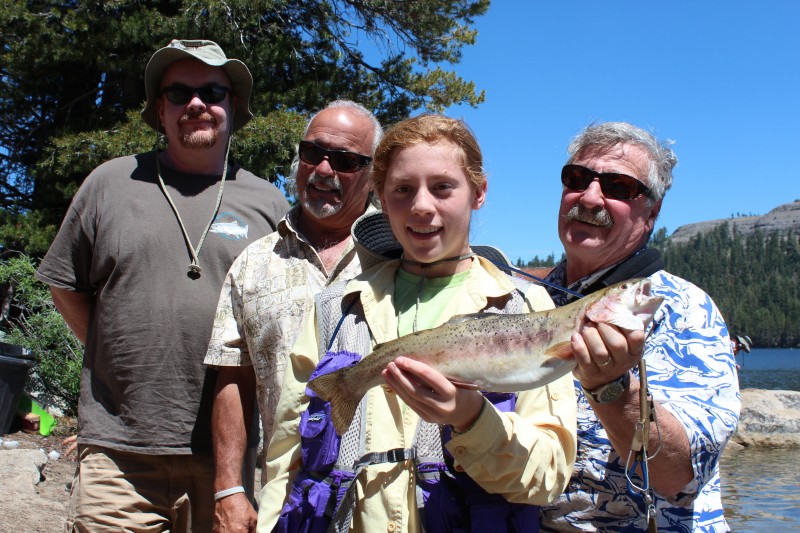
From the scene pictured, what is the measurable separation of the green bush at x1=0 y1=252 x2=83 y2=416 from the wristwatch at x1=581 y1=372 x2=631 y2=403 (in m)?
9.16

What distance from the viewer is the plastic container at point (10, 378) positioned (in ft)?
27.1

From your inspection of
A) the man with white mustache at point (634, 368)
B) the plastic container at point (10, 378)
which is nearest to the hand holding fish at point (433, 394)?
the man with white mustache at point (634, 368)

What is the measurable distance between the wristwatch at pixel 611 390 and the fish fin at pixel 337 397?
31.8 inches

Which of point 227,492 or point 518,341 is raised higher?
point 518,341

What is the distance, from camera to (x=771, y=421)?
2092cm

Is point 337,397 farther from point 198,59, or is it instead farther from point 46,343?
point 46,343

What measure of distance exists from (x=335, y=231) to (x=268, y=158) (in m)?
8.24

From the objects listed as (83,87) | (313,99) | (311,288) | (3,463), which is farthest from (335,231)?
(83,87)

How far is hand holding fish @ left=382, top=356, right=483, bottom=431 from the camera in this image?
7.07 ft

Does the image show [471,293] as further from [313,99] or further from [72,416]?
[313,99]

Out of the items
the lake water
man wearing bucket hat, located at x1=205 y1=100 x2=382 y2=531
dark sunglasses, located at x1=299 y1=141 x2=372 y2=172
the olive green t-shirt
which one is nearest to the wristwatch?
man wearing bucket hat, located at x1=205 y1=100 x2=382 y2=531

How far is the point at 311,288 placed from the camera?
11.4 feet

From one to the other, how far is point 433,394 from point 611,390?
643 mm

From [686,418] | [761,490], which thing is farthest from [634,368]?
[761,490]
